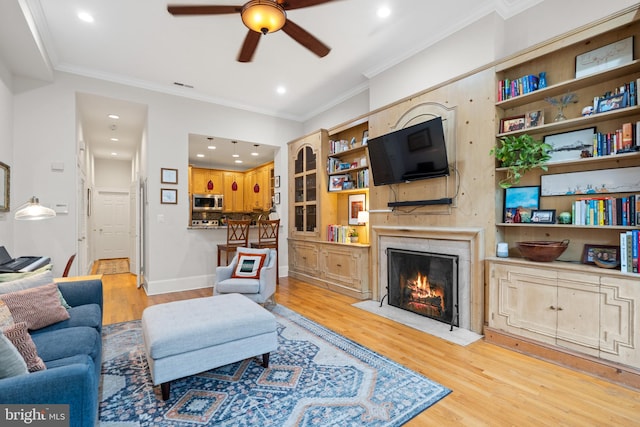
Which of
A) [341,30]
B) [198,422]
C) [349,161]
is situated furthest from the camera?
[349,161]

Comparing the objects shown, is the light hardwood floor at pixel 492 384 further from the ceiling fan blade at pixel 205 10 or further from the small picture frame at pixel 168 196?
the ceiling fan blade at pixel 205 10

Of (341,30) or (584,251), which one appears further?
(341,30)

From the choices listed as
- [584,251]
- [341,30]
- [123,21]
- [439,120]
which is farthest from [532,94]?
[123,21]

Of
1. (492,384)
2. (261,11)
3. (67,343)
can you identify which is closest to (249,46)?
(261,11)

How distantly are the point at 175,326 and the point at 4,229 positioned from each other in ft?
9.95

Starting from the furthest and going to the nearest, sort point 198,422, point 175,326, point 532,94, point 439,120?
1. point 439,120
2. point 532,94
3. point 175,326
4. point 198,422

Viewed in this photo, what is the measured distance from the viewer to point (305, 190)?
5.69 metres

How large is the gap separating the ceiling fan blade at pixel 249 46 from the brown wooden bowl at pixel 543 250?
3053 millimetres

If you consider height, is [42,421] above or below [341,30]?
below

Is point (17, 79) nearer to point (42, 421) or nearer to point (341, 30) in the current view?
point (341, 30)

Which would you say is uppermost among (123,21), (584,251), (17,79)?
(123,21)

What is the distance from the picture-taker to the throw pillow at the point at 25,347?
57.6 inches

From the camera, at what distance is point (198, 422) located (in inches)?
71.4

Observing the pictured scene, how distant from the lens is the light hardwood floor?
6.07ft
